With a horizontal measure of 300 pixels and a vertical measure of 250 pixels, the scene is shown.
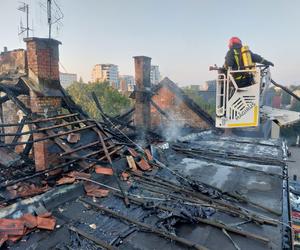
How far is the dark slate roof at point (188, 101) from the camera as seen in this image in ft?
48.3

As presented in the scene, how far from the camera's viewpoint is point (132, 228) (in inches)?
125

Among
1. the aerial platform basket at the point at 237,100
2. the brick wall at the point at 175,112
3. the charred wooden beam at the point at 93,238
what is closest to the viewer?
the charred wooden beam at the point at 93,238

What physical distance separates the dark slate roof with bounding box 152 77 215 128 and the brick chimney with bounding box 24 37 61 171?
9.67m

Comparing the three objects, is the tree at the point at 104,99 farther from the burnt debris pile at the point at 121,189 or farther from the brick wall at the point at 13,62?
the burnt debris pile at the point at 121,189

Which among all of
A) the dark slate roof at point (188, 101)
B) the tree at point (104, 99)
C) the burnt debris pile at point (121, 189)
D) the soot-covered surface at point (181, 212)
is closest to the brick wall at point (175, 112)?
the dark slate roof at point (188, 101)

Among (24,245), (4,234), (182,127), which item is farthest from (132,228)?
(182,127)

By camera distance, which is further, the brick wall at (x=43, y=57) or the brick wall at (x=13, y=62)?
the brick wall at (x=13, y=62)

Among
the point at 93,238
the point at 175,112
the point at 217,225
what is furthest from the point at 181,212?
the point at 175,112

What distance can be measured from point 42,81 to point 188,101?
10.3m

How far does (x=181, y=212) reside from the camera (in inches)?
138

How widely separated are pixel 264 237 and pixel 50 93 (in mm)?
5730

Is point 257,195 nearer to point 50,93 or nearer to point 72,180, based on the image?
point 72,180

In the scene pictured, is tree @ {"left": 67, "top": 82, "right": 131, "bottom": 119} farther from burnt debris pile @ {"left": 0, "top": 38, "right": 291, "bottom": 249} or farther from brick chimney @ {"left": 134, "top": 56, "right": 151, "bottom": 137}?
burnt debris pile @ {"left": 0, "top": 38, "right": 291, "bottom": 249}

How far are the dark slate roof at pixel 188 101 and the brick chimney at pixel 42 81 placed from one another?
9.67m
